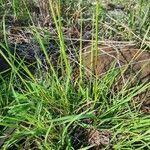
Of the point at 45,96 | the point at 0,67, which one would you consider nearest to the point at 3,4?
the point at 0,67

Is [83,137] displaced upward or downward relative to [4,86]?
downward

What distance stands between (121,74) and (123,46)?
36cm

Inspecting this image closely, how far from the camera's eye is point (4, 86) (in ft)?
5.16

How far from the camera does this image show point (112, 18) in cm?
201

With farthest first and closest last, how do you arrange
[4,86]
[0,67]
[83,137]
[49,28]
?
[49,28] < [0,67] < [4,86] < [83,137]

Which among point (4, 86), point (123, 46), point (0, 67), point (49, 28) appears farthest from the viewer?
point (49, 28)

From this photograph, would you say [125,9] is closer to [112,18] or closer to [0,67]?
[112,18]

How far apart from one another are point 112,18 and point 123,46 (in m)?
0.23

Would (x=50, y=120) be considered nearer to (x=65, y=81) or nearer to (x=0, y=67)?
(x=65, y=81)

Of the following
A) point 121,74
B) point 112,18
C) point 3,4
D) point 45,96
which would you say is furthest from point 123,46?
point 3,4

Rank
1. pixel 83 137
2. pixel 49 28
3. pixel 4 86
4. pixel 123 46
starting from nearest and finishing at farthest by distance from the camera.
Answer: pixel 83 137, pixel 4 86, pixel 123 46, pixel 49 28

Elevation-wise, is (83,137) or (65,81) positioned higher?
(65,81)

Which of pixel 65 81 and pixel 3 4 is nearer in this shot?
pixel 65 81

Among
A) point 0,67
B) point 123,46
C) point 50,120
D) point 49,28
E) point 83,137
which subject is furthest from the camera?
point 49,28
